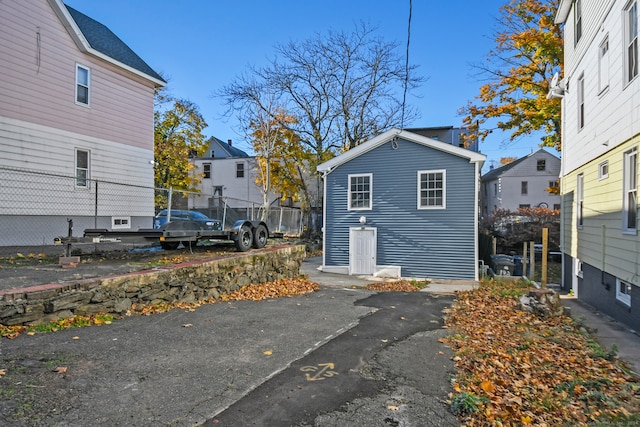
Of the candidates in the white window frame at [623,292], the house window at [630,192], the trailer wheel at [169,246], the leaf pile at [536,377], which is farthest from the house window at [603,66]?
the trailer wheel at [169,246]

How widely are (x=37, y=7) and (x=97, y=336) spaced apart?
11.9 metres

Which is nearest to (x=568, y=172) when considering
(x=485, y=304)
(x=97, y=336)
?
(x=485, y=304)

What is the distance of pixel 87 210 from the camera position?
12992mm

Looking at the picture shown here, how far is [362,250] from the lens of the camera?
16062 mm

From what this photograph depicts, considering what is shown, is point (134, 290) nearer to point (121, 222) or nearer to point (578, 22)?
point (121, 222)

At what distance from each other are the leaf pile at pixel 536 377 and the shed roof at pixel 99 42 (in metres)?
14.0

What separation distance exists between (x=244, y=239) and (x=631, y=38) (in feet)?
30.3

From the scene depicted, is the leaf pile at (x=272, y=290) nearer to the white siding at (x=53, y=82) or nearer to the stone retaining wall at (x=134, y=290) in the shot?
the stone retaining wall at (x=134, y=290)

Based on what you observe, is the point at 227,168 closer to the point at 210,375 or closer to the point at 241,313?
the point at 241,313

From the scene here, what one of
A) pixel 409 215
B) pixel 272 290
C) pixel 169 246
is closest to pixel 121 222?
pixel 169 246

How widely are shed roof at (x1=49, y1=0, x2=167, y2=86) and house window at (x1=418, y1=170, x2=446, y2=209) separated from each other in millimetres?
11134

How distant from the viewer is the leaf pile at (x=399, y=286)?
1246 centimetres

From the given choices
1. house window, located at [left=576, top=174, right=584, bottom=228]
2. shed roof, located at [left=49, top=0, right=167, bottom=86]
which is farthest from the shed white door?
shed roof, located at [left=49, top=0, right=167, bottom=86]

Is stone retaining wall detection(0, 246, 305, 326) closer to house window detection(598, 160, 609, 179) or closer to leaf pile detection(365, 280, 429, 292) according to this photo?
leaf pile detection(365, 280, 429, 292)
